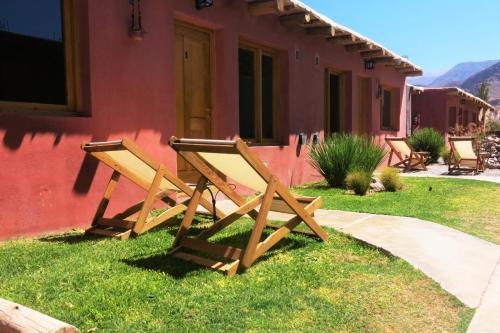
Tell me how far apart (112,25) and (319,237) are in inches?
127

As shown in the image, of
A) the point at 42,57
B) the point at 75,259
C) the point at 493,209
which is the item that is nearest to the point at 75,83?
the point at 42,57

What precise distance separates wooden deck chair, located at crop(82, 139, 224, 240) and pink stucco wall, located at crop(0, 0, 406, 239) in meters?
0.35

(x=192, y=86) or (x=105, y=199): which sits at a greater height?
(x=192, y=86)

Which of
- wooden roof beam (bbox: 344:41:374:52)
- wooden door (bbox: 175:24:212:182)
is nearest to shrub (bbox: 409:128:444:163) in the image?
wooden roof beam (bbox: 344:41:374:52)

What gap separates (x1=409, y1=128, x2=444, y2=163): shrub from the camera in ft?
50.2

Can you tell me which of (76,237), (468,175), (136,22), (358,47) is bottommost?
(468,175)

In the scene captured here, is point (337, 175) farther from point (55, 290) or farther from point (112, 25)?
point (55, 290)

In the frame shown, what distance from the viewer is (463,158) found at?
1177 centimetres

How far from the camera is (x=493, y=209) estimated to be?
6.38 m

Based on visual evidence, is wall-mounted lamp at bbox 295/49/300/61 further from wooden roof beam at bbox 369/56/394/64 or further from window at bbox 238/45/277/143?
wooden roof beam at bbox 369/56/394/64

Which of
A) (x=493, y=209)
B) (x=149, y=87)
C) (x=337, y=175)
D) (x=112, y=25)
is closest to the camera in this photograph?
(x=112, y=25)

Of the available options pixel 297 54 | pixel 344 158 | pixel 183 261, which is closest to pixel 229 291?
pixel 183 261

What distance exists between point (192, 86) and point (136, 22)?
160cm

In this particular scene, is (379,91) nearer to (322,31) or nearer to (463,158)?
(463,158)
